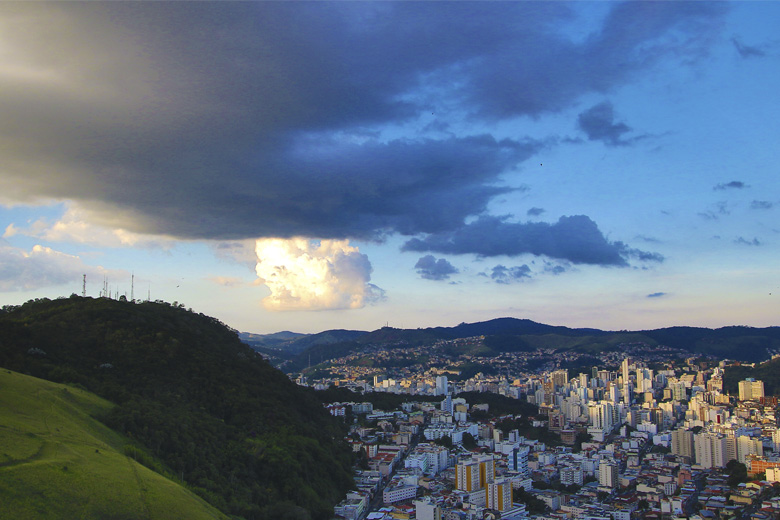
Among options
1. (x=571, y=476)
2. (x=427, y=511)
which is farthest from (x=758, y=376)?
(x=427, y=511)

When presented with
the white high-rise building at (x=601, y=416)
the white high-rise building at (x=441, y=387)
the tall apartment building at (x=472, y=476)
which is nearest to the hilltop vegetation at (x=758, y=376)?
the white high-rise building at (x=601, y=416)

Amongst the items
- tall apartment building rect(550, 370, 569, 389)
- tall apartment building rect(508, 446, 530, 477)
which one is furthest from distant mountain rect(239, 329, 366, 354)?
tall apartment building rect(508, 446, 530, 477)

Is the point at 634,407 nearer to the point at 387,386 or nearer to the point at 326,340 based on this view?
the point at 387,386

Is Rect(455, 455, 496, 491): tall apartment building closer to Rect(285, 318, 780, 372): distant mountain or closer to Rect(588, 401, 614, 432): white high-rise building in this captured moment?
Rect(588, 401, 614, 432): white high-rise building

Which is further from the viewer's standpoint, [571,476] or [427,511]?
[571,476]

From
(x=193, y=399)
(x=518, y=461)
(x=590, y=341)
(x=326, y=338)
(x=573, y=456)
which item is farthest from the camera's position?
(x=326, y=338)

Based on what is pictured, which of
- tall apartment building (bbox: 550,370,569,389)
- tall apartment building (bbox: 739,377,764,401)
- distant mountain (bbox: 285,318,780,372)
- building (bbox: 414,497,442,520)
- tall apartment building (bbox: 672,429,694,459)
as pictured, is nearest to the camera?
building (bbox: 414,497,442,520)

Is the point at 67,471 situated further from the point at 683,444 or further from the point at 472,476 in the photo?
the point at 683,444
